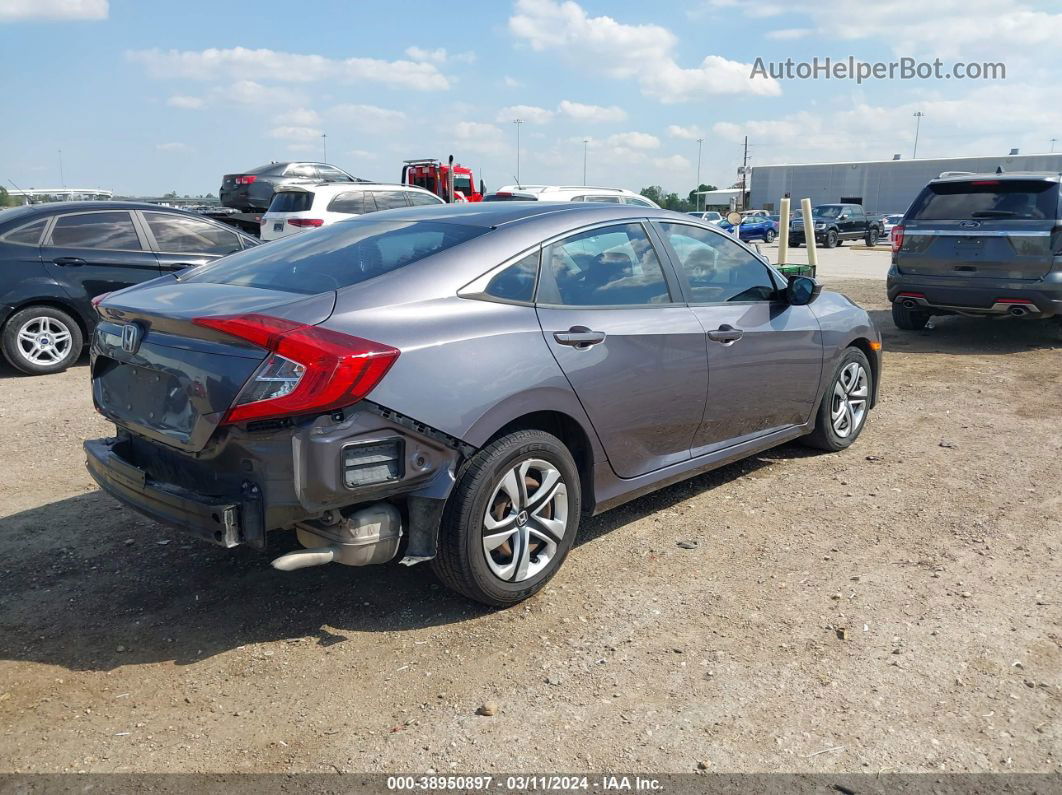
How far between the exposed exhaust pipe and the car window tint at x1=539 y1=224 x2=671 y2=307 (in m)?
1.17

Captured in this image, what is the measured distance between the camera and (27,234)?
25.6 feet

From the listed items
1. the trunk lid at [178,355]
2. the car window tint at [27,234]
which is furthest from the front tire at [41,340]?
the trunk lid at [178,355]

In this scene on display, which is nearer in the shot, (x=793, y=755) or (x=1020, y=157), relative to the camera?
(x=793, y=755)

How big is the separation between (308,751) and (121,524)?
231 cm

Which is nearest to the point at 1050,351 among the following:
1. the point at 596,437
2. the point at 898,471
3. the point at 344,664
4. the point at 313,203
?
the point at 898,471

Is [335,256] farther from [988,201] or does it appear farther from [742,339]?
[988,201]

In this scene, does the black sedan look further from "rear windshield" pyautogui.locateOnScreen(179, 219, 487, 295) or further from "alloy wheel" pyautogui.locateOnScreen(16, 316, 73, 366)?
"rear windshield" pyautogui.locateOnScreen(179, 219, 487, 295)

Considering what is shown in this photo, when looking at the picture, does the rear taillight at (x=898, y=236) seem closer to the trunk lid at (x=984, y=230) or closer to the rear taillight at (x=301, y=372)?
the trunk lid at (x=984, y=230)

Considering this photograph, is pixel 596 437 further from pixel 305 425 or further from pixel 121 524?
pixel 121 524

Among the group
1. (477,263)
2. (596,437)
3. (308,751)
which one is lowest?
(308,751)

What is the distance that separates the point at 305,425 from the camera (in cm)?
290

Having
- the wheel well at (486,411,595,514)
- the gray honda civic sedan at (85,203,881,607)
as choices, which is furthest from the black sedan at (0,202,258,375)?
the wheel well at (486,411,595,514)

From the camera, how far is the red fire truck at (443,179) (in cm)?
2227

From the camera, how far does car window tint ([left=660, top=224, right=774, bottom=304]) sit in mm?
4445
